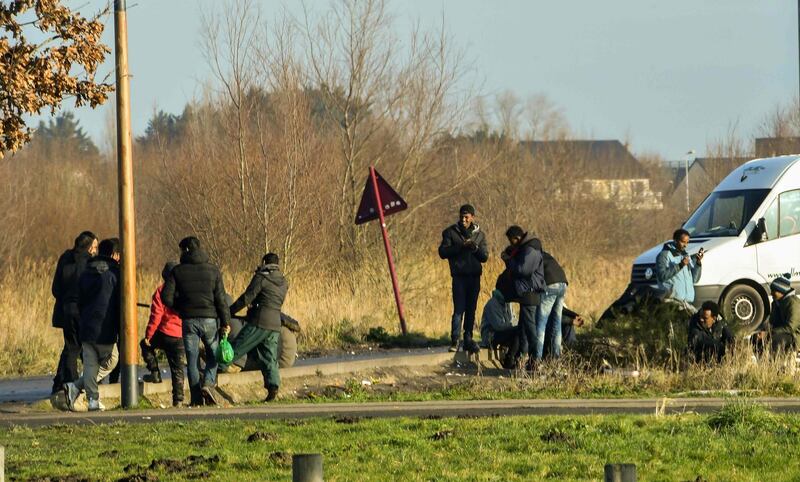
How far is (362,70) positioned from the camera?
34469 millimetres

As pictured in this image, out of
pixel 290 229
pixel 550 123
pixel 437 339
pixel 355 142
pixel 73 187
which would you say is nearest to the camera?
pixel 437 339

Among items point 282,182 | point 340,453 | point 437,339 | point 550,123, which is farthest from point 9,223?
point 550,123

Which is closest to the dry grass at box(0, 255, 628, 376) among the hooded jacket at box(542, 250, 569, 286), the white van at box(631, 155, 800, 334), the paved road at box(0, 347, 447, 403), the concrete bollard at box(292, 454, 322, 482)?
the paved road at box(0, 347, 447, 403)

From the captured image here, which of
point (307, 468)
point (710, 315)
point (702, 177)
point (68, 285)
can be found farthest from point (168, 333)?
point (702, 177)

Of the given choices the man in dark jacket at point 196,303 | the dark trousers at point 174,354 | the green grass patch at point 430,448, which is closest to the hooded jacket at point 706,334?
the green grass patch at point 430,448

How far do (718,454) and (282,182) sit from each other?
1889cm

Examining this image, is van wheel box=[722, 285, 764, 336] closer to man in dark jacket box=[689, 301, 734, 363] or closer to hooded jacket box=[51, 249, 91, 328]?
man in dark jacket box=[689, 301, 734, 363]

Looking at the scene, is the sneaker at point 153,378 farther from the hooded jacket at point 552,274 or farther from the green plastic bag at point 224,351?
the hooded jacket at point 552,274

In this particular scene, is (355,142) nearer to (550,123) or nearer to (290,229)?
(290,229)

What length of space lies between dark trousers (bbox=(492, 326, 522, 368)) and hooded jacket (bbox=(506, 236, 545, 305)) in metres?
0.71

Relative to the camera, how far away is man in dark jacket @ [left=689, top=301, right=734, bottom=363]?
18266mm

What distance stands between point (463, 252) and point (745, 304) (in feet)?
21.4

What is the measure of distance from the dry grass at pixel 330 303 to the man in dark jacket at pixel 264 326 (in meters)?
5.56

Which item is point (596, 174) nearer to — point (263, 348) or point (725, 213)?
point (725, 213)
